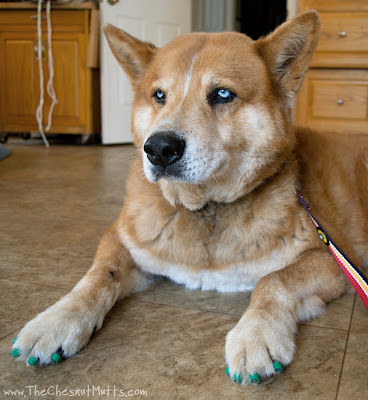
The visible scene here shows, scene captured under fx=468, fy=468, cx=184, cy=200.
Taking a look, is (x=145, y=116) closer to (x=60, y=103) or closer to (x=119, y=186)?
(x=119, y=186)

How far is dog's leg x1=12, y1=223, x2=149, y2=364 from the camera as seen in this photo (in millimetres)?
1043

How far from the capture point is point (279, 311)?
3.83ft

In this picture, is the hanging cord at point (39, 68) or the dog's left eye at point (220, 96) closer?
the dog's left eye at point (220, 96)

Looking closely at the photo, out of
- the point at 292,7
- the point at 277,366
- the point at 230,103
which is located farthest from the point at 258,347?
the point at 292,7

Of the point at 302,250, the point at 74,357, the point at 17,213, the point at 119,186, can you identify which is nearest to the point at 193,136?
the point at 302,250

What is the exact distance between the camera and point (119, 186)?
323 centimetres

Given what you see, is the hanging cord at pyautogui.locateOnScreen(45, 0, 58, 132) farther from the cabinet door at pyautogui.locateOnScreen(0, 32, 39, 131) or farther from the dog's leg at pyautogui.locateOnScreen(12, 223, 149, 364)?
the dog's leg at pyautogui.locateOnScreen(12, 223, 149, 364)

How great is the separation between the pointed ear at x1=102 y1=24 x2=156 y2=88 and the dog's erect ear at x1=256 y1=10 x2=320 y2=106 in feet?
1.33

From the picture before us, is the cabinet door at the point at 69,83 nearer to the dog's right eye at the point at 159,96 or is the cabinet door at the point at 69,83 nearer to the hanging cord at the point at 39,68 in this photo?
the hanging cord at the point at 39,68

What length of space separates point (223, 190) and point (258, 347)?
0.54m

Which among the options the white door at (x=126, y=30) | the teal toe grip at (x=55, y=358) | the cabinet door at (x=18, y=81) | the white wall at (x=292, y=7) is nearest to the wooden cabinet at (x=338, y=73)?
the white wall at (x=292, y=7)

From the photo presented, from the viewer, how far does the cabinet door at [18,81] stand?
5.54 metres

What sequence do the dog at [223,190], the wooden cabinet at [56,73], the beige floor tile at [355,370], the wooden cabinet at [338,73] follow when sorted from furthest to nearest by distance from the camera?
the wooden cabinet at [56,73]
the wooden cabinet at [338,73]
the dog at [223,190]
the beige floor tile at [355,370]

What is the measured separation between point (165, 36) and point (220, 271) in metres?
4.82
